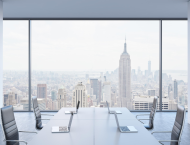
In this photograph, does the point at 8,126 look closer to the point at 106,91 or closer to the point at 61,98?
the point at 61,98

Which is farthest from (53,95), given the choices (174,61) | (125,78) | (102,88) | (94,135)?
(94,135)

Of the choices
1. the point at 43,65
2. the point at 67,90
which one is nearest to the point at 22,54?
the point at 43,65

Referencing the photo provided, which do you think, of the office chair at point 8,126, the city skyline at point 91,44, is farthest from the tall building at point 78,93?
the office chair at point 8,126

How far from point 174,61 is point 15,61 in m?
6.08

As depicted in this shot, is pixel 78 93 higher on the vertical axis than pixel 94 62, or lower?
lower

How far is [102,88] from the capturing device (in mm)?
7176

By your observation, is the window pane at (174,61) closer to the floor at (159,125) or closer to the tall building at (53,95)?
the floor at (159,125)

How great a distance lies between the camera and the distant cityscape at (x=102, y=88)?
7121 millimetres

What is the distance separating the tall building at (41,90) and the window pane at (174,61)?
4.57 meters
